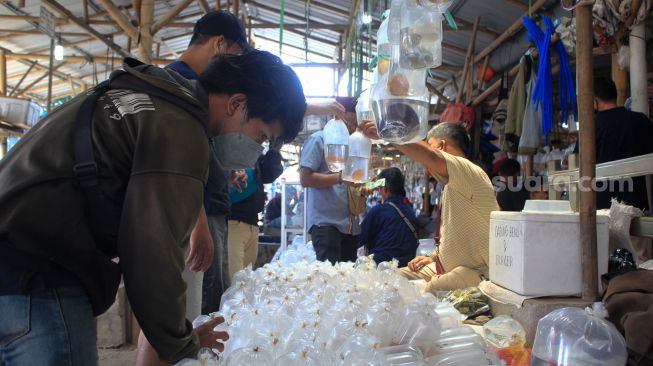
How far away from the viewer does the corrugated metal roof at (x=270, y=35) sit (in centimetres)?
597

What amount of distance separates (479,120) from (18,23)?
8.58 meters

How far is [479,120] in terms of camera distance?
19.8 ft

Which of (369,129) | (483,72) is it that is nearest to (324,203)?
(369,129)

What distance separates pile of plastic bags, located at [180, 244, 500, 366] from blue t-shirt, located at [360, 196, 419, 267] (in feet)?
7.16

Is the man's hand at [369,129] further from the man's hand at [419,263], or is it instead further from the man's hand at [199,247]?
the man's hand at [419,263]

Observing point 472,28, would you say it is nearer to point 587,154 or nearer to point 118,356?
point 587,154

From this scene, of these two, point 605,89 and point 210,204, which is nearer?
point 210,204

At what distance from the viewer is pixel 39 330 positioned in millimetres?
1043

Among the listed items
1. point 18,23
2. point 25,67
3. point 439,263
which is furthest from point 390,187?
point 25,67

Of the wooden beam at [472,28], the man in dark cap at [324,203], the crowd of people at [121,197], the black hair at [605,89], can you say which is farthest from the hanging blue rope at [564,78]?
the crowd of people at [121,197]

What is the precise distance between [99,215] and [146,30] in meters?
4.64

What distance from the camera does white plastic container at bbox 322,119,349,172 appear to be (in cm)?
282

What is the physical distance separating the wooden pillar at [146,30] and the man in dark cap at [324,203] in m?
2.42

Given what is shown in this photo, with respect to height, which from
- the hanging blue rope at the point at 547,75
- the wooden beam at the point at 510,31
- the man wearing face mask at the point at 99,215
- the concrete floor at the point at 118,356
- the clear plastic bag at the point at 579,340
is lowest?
the concrete floor at the point at 118,356
